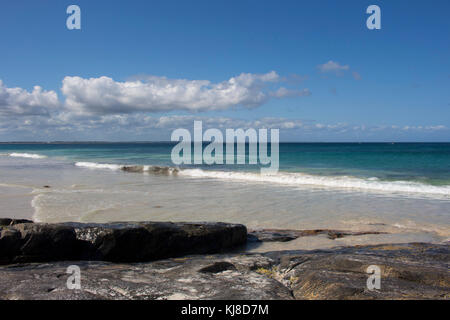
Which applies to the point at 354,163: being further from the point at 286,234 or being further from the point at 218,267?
the point at 218,267

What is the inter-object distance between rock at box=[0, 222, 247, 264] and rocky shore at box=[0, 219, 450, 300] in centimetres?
2

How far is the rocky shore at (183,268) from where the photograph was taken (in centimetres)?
383

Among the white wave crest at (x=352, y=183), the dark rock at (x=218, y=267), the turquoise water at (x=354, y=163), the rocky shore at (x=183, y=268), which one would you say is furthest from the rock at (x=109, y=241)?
the turquoise water at (x=354, y=163)

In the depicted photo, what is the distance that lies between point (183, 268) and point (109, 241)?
7.88 feet

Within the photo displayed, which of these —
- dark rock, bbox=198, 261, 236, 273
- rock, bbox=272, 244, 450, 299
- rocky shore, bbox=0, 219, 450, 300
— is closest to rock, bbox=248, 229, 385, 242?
rocky shore, bbox=0, 219, 450, 300

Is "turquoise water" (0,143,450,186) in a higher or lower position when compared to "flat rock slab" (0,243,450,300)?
lower

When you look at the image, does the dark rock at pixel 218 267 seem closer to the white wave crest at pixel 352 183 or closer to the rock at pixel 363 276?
the rock at pixel 363 276

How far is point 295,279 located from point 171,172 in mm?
27949

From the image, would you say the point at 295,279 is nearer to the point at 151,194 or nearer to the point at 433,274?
the point at 433,274

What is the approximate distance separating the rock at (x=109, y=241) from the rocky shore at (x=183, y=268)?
17mm

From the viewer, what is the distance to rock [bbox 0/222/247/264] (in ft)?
20.0

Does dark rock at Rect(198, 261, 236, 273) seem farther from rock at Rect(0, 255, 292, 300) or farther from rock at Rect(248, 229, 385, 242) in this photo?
rock at Rect(248, 229, 385, 242)
